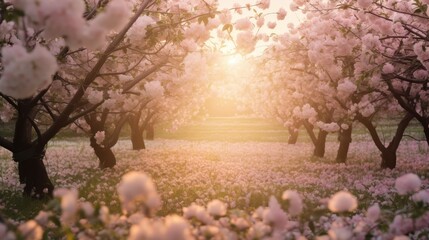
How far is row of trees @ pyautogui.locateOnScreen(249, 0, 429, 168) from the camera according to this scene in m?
9.09

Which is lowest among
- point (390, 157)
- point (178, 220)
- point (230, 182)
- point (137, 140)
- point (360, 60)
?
point (230, 182)

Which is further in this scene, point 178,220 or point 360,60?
point 360,60

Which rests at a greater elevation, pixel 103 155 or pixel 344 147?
pixel 344 147

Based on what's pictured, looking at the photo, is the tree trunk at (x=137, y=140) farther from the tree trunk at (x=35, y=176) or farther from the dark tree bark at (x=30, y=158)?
the tree trunk at (x=35, y=176)

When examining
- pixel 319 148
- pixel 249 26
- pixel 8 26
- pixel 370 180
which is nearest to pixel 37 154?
pixel 8 26

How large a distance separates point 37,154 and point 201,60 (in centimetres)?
395

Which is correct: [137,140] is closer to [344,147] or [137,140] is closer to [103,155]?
[103,155]

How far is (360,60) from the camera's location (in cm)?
1057

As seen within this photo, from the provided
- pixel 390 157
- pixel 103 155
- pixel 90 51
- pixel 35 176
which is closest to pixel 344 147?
pixel 390 157

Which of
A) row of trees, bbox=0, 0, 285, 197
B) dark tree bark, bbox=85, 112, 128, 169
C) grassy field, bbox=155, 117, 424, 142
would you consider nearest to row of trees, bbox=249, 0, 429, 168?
row of trees, bbox=0, 0, 285, 197

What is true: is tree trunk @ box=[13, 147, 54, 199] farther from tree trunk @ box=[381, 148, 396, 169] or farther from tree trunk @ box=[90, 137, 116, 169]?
tree trunk @ box=[381, 148, 396, 169]

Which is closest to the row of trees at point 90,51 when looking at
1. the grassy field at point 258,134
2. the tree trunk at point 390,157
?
the tree trunk at point 390,157

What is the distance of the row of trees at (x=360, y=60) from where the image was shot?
909 centimetres

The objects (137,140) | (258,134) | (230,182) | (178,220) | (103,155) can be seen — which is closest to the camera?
(178,220)
